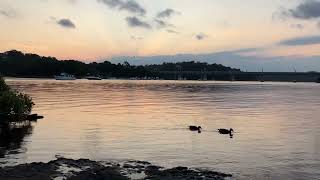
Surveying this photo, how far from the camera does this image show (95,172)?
33.2m

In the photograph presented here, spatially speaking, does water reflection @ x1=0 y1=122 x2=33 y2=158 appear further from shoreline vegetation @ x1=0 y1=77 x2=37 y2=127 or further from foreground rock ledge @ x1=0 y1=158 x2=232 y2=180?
foreground rock ledge @ x1=0 y1=158 x2=232 y2=180

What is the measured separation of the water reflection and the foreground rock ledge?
7.63m

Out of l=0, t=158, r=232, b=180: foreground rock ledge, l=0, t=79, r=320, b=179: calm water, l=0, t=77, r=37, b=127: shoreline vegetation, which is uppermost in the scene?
l=0, t=77, r=37, b=127: shoreline vegetation

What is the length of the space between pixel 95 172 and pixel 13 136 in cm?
2319

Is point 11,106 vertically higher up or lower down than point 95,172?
higher up

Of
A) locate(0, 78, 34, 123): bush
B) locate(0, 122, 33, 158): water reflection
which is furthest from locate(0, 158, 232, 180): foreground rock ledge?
locate(0, 78, 34, 123): bush

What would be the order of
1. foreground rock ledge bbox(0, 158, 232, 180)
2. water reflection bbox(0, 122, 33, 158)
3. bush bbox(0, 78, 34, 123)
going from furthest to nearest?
bush bbox(0, 78, 34, 123)
water reflection bbox(0, 122, 33, 158)
foreground rock ledge bbox(0, 158, 232, 180)

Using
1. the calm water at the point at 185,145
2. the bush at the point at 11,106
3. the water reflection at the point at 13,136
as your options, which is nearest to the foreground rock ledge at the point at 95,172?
the calm water at the point at 185,145

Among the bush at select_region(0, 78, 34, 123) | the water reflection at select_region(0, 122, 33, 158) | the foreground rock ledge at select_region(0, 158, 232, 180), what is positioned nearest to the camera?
the foreground rock ledge at select_region(0, 158, 232, 180)

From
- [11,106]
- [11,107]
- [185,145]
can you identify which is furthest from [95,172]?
[11,107]

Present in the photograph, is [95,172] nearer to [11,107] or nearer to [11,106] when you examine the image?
[11,106]

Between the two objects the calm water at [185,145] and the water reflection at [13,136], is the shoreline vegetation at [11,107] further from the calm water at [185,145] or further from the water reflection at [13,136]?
the calm water at [185,145]

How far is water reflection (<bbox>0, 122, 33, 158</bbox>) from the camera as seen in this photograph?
44656 millimetres

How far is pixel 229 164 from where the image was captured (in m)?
40.1
